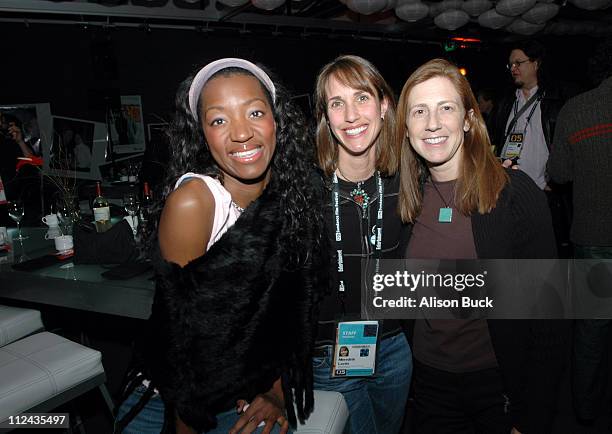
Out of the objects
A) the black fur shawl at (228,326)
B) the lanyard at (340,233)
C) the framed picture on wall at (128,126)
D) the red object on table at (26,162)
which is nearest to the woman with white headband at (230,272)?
the black fur shawl at (228,326)

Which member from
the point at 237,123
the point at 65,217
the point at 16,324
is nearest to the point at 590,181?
the point at 237,123

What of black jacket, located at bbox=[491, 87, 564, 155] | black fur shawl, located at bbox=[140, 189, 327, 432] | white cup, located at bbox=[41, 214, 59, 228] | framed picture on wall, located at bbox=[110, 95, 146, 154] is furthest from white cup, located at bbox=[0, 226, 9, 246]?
black jacket, located at bbox=[491, 87, 564, 155]

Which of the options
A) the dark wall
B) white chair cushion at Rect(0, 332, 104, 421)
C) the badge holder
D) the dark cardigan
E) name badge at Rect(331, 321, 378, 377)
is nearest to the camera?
the dark cardigan

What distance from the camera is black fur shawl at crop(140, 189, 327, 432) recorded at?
4.11ft

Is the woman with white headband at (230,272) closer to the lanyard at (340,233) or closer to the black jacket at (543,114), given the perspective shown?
the lanyard at (340,233)

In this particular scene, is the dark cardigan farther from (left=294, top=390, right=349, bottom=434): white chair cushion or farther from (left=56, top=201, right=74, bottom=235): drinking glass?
(left=56, top=201, right=74, bottom=235): drinking glass

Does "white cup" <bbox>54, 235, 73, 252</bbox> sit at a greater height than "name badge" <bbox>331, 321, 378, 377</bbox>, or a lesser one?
greater

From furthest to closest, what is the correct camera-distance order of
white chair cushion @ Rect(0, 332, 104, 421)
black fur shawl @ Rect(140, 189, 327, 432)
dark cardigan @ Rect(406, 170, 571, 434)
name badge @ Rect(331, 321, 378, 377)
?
white chair cushion @ Rect(0, 332, 104, 421), name badge @ Rect(331, 321, 378, 377), dark cardigan @ Rect(406, 170, 571, 434), black fur shawl @ Rect(140, 189, 327, 432)

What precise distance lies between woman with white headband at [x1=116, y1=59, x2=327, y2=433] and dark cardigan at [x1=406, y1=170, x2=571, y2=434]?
2.02ft

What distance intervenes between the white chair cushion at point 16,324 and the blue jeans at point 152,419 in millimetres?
1282

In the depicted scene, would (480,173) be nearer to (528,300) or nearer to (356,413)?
(528,300)

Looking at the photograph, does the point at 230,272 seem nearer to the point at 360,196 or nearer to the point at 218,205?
the point at 218,205

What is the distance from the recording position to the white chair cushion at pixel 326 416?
1.41 meters

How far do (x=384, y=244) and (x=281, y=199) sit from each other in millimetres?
483
